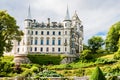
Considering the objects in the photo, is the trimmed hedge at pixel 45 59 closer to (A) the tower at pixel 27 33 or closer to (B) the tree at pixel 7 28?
(A) the tower at pixel 27 33

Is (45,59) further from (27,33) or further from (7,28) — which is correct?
(7,28)

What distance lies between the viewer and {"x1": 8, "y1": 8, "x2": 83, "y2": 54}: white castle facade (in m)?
83.3

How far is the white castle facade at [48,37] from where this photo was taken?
83312 mm

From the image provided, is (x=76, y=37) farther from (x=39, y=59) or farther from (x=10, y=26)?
(x=10, y=26)

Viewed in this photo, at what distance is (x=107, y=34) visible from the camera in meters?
84.9

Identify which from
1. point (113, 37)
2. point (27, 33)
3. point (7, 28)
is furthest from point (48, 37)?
point (7, 28)

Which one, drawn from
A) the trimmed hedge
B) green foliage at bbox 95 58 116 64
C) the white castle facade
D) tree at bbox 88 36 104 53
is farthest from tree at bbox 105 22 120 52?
green foliage at bbox 95 58 116 64

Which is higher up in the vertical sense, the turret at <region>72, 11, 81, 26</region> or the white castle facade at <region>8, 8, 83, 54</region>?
the turret at <region>72, 11, 81, 26</region>

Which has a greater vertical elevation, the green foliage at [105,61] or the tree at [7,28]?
the tree at [7,28]

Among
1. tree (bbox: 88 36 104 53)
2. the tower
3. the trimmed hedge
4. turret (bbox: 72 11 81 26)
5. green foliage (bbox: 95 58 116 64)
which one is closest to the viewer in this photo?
green foliage (bbox: 95 58 116 64)

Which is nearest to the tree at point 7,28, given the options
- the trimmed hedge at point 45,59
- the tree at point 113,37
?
the trimmed hedge at point 45,59

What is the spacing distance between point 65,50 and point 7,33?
1067 inches

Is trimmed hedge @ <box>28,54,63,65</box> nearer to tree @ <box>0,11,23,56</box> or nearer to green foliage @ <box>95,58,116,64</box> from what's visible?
green foliage @ <box>95,58,116,64</box>

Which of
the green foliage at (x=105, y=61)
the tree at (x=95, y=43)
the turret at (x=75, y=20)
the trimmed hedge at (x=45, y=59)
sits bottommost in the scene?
the green foliage at (x=105, y=61)
